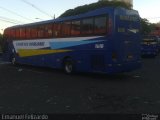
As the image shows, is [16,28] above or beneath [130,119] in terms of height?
above

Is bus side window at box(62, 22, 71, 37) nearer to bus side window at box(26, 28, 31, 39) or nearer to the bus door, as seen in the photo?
the bus door

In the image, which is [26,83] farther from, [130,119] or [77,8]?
[77,8]

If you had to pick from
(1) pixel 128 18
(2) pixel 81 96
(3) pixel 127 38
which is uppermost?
(1) pixel 128 18

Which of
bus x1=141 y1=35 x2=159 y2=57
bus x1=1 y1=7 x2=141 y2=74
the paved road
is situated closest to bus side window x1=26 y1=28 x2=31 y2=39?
bus x1=1 y1=7 x2=141 y2=74

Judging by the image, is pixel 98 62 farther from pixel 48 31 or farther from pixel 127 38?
pixel 48 31

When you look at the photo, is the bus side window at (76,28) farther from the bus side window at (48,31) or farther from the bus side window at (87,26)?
the bus side window at (48,31)

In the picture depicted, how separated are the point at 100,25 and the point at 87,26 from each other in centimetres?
114

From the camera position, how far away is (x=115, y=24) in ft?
55.0

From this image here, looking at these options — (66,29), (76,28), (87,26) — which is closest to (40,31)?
(66,29)

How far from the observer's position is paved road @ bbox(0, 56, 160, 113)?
10.5m

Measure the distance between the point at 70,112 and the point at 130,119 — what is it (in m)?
2.07

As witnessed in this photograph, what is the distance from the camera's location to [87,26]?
18.4 m

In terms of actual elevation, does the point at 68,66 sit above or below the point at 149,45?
below

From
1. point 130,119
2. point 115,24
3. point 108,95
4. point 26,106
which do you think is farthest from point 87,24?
point 130,119
